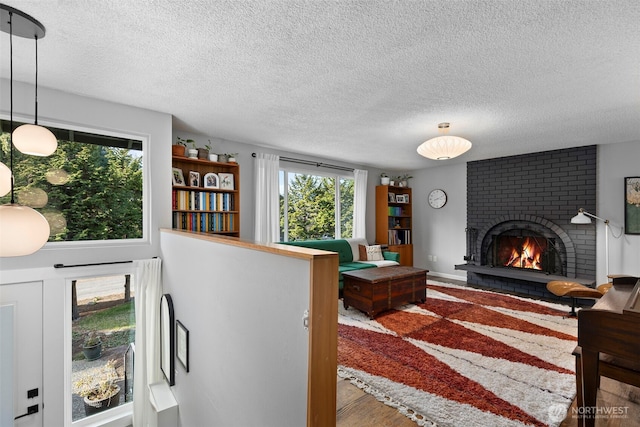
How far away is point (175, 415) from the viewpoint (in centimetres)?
255

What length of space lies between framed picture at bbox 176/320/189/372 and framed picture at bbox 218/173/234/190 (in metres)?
1.86

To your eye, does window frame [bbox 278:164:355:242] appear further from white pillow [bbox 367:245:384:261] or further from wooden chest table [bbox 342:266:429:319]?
wooden chest table [bbox 342:266:429:319]

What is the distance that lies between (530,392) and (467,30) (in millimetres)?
2522

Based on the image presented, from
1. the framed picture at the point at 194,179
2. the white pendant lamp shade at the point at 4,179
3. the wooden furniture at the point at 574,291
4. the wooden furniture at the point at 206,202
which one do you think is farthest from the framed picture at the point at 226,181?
the wooden furniture at the point at 574,291

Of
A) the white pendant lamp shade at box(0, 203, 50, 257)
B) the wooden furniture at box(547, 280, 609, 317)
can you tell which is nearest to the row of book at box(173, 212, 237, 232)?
the white pendant lamp shade at box(0, 203, 50, 257)

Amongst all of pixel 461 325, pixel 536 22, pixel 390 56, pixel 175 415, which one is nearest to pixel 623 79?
pixel 536 22

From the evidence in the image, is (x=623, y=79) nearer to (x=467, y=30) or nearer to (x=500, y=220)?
(x=467, y=30)

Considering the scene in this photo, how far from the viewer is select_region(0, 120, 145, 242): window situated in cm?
238

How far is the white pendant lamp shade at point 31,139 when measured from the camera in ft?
5.36

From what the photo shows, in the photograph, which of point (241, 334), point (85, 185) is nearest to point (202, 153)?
point (85, 185)

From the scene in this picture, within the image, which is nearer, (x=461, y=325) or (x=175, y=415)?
(x=175, y=415)

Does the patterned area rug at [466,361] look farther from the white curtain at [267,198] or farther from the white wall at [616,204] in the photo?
the white curtain at [267,198]

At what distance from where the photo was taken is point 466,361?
8.46 feet

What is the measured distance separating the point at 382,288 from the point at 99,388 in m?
3.18
